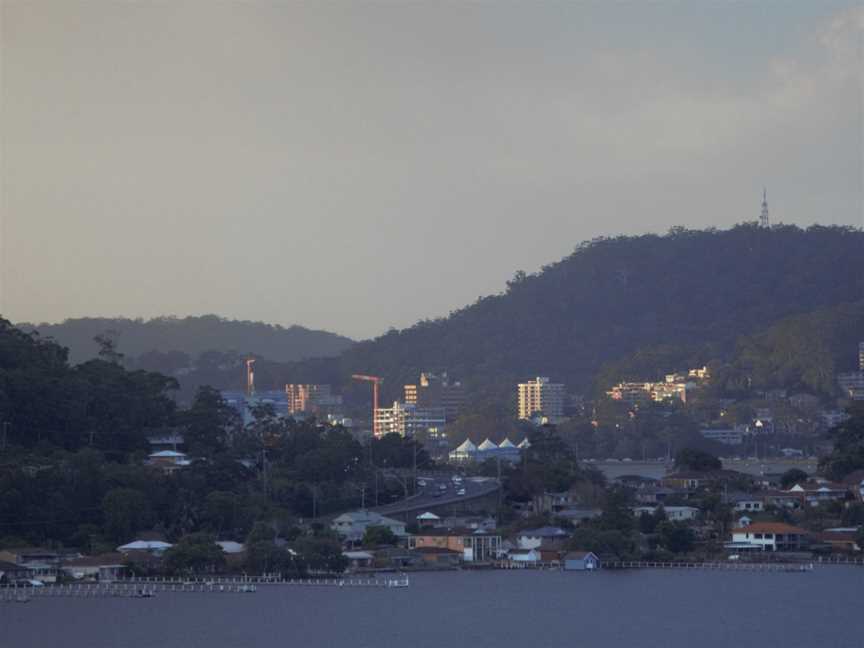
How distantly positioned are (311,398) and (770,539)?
207ft

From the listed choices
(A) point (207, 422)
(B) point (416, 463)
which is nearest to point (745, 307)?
(B) point (416, 463)

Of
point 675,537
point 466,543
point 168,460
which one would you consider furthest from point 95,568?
point 675,537

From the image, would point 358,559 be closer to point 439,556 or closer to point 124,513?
point 439,556

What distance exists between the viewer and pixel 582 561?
34969 millimetres

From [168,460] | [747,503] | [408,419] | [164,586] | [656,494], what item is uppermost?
[408,419]

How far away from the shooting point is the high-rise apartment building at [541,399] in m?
91.9

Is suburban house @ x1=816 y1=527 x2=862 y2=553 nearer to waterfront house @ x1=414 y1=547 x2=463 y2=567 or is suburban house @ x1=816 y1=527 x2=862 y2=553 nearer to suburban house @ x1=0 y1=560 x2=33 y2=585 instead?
waterfront house @ x1=414 y1=547 x2=463 y2=567

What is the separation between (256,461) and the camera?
4312cm

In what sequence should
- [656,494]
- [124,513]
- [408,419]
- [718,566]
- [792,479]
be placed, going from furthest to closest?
[408,419], [792,479], [656,494], [718,566], [124,513]

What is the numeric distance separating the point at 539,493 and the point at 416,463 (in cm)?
749

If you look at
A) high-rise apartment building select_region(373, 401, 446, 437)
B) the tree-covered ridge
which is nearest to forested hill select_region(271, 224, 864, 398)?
the tree-covered ridge

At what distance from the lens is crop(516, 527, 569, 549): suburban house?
37156 mm

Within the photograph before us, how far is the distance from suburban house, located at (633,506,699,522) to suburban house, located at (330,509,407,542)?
17.7 ft

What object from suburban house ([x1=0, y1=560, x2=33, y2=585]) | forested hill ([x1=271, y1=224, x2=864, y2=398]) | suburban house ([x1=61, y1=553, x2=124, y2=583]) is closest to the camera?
Result: suburban house ([x1=0, y1=560, x2=33, y2=585])
